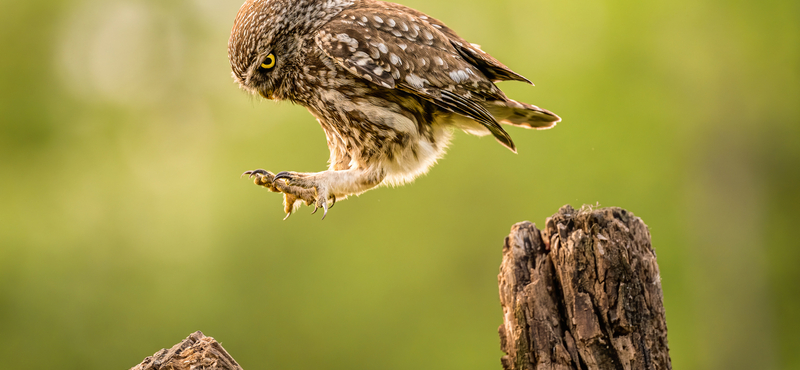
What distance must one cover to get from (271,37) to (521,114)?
126 cm

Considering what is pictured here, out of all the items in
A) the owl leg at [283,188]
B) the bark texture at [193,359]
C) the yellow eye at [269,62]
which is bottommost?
the bark texture at [193,359]

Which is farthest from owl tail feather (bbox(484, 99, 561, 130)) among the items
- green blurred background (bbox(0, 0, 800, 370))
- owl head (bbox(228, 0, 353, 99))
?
green blurred background (bbox(0, 0, 800, 370))

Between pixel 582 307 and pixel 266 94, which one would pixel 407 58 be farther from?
pixel 582 307

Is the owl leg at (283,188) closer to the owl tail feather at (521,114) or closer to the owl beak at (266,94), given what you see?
the owl beak at (266,94)

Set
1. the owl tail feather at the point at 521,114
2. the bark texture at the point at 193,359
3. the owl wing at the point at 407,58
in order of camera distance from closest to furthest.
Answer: the bark texture at the point at 193,359 → the owl wing at the point at 407,58 → the owl tail feather at the point at 521,114

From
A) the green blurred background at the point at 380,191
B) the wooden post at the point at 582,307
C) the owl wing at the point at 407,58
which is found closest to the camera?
the wooden post at the point at 582,307

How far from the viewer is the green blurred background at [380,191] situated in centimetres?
611

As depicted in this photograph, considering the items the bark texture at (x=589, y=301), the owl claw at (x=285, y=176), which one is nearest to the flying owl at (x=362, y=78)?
the owl claw at (x=285, y=176)

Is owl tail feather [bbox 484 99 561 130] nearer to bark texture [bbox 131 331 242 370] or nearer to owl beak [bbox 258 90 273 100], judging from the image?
owl beak [bbox 258 90 273 100]

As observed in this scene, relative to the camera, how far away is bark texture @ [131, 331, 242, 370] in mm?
1789

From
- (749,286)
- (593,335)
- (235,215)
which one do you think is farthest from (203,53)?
(749,286)

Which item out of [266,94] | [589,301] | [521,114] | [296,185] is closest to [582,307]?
[589,301]

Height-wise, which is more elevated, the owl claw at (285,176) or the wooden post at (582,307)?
the owl claw at (285,176)

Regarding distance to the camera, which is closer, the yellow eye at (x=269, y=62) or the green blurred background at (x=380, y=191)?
the yellow eye at (x=269, y=62)
